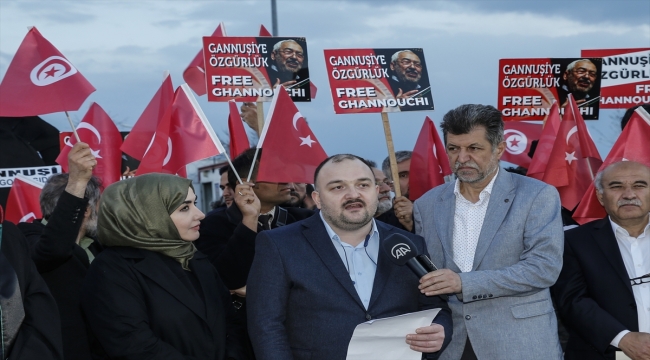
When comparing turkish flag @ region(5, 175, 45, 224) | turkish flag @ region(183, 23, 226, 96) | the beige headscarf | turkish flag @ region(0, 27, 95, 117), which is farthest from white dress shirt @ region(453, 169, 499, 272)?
turkish flag @ region(183, 23, 226, 96)

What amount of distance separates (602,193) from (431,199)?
1.20 m

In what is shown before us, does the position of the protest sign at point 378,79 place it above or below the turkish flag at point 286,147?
above

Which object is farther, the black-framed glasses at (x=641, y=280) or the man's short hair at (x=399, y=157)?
the man's short hair at (x=399, y=157)

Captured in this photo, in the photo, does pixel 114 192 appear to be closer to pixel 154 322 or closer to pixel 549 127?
pixel 154 322

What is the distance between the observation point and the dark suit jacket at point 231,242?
538 cm

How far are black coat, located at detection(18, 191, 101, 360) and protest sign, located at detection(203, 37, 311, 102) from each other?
2871mm

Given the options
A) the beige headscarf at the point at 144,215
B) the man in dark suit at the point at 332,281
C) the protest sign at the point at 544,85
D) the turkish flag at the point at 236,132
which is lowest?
the man in dark suit at the point at 332,281

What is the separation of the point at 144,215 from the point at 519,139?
17.4ft

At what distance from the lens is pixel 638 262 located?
17.0ft

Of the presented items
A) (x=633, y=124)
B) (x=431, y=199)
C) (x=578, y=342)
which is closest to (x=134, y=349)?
(x=431, y=199)

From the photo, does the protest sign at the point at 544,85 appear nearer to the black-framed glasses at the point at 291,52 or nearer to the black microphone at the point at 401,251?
the black-framed glasses at the point at 291,52

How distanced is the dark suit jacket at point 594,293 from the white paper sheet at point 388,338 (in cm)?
140

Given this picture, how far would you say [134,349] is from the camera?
166 inches

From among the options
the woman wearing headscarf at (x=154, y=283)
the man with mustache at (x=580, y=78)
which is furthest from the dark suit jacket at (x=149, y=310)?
the man with mustache at (x=580, y=78)
